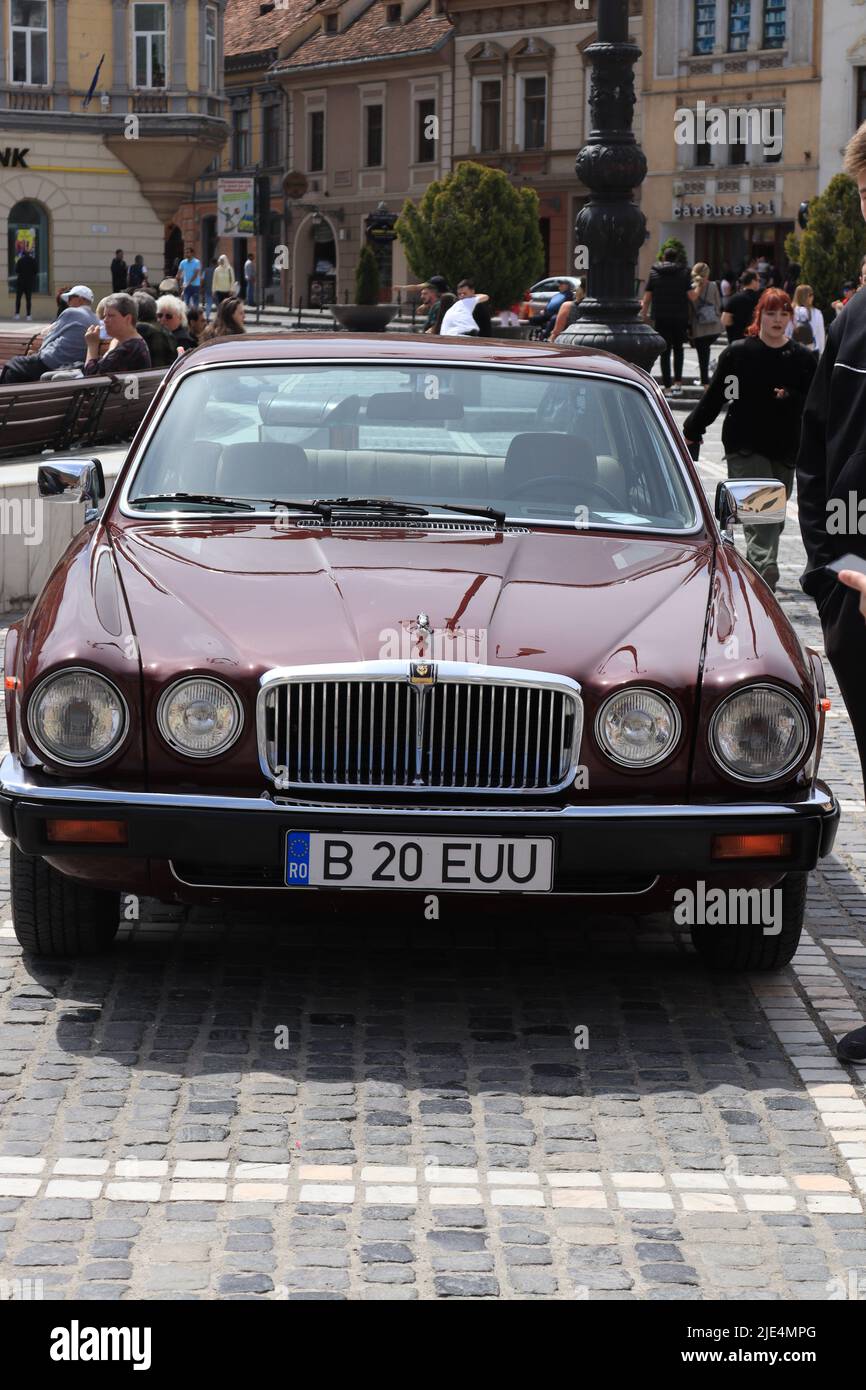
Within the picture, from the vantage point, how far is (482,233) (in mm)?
42219

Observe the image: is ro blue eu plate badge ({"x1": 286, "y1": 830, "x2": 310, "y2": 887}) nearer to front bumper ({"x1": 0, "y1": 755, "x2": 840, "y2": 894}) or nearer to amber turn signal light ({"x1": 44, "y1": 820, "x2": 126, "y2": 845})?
front bumper ({"x1": 0, "y1": 755, "x2": 840, "y2": 894})

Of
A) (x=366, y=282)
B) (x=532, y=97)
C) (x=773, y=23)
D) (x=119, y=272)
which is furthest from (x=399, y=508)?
(x=532, y=97)

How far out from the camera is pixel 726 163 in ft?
194

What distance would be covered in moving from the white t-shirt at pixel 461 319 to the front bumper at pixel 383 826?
66.1 ft

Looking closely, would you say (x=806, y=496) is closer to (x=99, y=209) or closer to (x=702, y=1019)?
(x=702, y=1019)

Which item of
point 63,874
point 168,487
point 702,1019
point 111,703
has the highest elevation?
point 168,487

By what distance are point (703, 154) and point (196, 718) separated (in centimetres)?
5748

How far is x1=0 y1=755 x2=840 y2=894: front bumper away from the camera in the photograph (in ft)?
16.4

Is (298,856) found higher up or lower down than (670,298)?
lower down

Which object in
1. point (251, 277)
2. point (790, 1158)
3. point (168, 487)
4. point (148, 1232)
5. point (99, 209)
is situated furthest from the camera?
point (251, 277)

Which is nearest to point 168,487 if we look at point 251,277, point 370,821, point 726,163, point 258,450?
point 258,450

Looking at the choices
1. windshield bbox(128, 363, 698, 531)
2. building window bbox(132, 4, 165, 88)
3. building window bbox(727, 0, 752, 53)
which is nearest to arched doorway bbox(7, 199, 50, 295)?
building window bbox(132, 4, 165, 88)

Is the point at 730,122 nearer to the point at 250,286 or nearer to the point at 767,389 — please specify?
the point at 250,286

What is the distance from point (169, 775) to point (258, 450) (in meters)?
1.52
